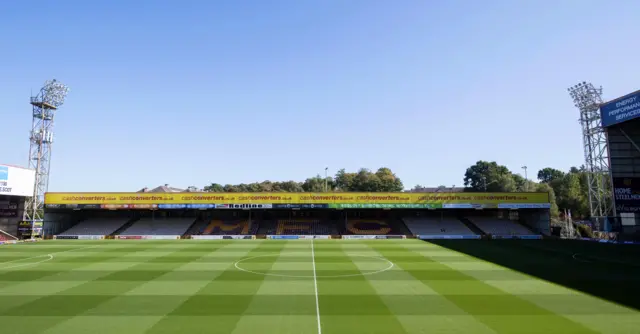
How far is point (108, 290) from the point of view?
17.5 m

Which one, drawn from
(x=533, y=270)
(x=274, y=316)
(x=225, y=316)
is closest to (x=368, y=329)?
(x=274, y=316)

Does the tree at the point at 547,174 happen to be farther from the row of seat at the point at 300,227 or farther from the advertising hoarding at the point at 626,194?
the advertising hoarding at the point at 626,194

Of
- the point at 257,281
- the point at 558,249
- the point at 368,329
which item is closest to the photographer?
the point at 368,329

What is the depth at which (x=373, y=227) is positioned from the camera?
5244 centimetres

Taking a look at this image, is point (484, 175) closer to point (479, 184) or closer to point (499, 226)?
point (479, 184)

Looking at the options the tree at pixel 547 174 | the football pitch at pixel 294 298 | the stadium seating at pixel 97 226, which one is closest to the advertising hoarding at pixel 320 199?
the stadium seating at pixel 97 226

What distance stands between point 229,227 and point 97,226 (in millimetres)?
17657

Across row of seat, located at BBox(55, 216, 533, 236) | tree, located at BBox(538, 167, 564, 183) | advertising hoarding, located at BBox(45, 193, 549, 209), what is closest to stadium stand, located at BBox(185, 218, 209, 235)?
row of seat, located at BBox(55, 216, 533, 236)

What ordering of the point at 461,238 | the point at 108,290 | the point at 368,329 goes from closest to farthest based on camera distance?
the point at 368,329 → the point at 108,290 → the point at 461,238

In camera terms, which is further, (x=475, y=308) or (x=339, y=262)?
(x=339, y=262)

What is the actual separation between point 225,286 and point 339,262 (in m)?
10.1

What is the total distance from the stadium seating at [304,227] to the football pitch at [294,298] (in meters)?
23.7

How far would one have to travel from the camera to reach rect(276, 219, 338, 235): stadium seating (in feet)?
167

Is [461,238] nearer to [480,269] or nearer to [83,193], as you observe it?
[480,269]
